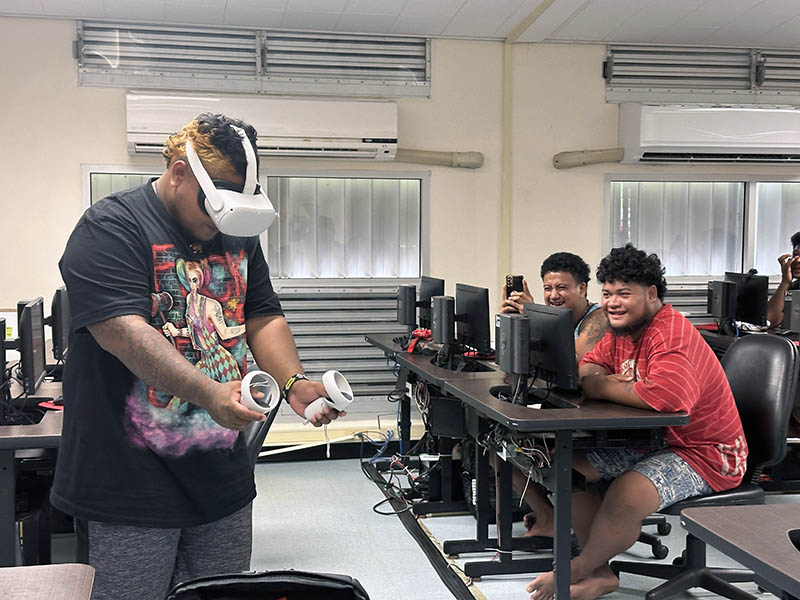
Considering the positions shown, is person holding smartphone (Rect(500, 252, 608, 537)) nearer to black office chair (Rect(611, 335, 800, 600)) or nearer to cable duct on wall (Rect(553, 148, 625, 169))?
black office chair (Rect(611, 335, 800, 600))

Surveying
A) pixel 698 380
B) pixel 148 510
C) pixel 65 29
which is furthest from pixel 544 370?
pixel 65 29

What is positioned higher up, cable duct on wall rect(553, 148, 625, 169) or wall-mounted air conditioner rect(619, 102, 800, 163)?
wall-mounted air conditioner rect(619, 102, 800, 163)

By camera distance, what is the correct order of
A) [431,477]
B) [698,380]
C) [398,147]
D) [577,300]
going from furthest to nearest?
1. [398,147]
2. [431,477]
3. [577,300]
4. [698,380]

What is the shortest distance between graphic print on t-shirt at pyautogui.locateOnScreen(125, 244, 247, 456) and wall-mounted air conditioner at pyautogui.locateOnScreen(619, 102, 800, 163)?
4385 millimetres

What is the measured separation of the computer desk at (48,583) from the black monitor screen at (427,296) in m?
3.30

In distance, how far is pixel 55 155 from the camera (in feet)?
16.4

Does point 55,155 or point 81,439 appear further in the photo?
point 55,155

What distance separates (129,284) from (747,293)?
4.61m

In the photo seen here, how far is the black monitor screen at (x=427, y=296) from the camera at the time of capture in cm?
452

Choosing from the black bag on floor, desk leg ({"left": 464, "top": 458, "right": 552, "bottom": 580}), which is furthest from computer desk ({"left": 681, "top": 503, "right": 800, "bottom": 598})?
desk leg ({"left": 464, "top": 458, "right": 552, "bottom": 580})

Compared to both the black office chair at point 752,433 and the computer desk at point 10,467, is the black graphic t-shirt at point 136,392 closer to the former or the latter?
the computer desk at point 10,467

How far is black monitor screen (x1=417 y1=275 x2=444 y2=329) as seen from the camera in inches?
178

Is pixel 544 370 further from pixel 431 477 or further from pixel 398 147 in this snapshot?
pixel 398 147

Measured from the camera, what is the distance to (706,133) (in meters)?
5.41
